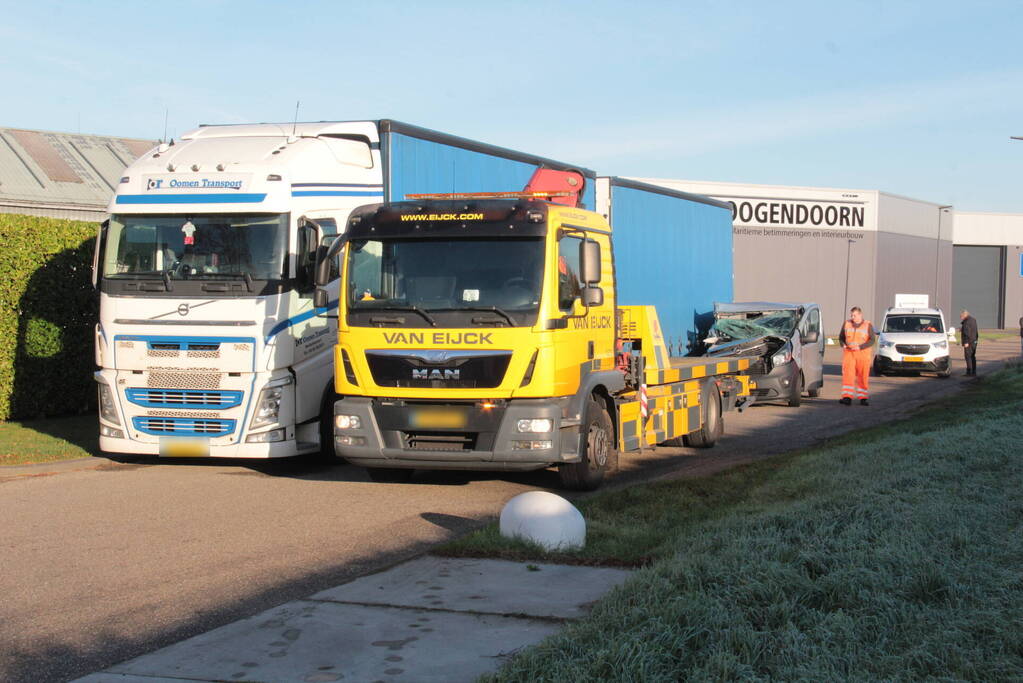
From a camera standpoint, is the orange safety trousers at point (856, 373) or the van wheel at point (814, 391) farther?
the van wheel at point (814, 391)

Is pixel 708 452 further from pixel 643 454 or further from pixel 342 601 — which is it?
pixel 342 601

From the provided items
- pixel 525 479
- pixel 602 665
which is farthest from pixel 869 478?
pixel 602 665

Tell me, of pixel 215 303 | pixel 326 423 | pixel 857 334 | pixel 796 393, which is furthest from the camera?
pixel 857 334

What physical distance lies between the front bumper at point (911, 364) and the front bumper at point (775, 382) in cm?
972

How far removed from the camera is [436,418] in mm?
10312

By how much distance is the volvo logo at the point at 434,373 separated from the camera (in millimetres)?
10211

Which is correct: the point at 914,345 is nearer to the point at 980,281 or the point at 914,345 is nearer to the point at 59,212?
the point at 59,212

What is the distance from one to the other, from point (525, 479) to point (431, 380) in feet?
Result: 7.04

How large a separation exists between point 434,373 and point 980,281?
247 ft

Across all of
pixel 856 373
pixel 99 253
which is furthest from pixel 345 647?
pixel 856 373

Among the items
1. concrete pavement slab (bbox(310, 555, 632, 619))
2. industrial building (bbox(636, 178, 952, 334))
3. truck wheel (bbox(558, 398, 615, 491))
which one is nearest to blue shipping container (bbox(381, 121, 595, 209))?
truck wheel (bbox(558, 398, 615, 491))

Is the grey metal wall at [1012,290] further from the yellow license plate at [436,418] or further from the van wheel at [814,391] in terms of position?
the yellow license plate at [436,418]

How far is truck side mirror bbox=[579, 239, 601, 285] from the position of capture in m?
10.8

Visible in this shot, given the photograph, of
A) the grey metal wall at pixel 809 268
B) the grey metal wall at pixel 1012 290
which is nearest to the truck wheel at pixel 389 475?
the grey metal wall at pixel 809 268
